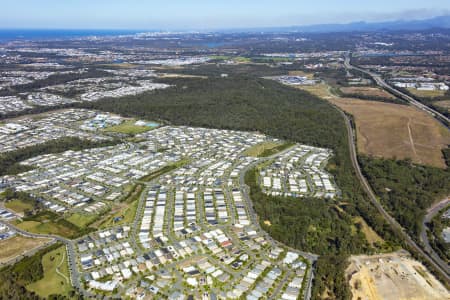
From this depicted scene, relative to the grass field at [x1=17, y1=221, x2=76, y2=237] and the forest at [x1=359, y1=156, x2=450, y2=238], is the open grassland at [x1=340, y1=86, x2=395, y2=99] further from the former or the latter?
the grass field at [x1=17, y1=221, x2=76, y2=237]

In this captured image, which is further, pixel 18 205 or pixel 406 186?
pixel 406 186

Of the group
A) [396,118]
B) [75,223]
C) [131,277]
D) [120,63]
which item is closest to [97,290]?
[131,277]

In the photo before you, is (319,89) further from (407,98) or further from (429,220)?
(429,220)

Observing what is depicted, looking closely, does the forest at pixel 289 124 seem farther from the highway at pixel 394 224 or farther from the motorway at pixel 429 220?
the motorway at pixel 429 220

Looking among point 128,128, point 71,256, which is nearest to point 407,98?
point 128,128

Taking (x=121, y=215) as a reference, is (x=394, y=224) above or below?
below
